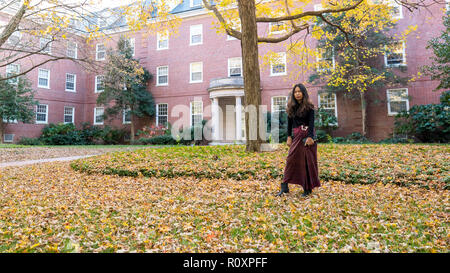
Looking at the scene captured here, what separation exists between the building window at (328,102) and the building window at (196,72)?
29.1ft

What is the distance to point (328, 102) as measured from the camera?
54.5 feet

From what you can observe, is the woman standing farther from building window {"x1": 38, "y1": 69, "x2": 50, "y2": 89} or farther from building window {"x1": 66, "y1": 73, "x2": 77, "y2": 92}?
building window {"x1": 66, "y1": 73, "x2": 77, "y2": 92}

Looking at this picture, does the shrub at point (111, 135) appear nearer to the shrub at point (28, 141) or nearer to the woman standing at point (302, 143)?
the shrub at point (28, 141)

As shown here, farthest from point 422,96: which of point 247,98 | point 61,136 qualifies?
point 61,136

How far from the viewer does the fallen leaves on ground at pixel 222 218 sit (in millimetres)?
2361

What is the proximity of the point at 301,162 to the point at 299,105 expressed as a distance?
0.85 metres

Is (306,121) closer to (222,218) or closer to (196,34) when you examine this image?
(222,218)

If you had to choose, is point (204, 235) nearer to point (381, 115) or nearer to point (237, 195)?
point (237, 195)

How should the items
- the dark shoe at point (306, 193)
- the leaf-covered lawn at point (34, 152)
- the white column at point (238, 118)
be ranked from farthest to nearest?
1. the white column at point (238, 118)
2. the leaf-covered lawn at point (34, 152)
3. the dark shoe at point (306, 193)

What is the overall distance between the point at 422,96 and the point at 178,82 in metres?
16.2

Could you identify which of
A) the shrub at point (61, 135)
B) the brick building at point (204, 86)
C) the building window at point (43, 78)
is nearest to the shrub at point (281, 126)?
the brick building at point (204, 86)

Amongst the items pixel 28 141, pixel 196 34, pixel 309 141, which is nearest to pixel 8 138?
pixel 28 141

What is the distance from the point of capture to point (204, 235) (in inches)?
101

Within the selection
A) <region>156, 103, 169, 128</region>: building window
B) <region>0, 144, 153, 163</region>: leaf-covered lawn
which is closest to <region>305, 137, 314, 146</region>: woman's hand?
<region>0, 144, 153, 163</region>: leaf-covered lawn
